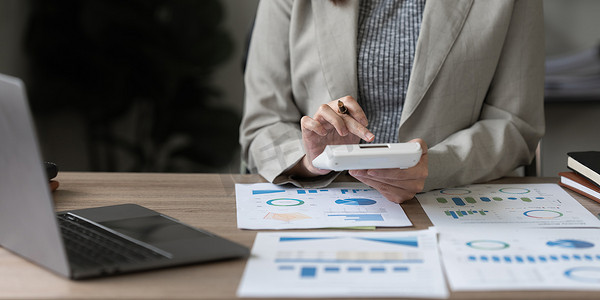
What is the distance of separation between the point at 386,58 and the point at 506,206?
46 cm

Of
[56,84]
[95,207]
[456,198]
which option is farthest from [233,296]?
[56,84]

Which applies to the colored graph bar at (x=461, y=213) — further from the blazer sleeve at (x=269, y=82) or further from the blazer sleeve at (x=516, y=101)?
the blazer sleeve at (x=269, y=82)

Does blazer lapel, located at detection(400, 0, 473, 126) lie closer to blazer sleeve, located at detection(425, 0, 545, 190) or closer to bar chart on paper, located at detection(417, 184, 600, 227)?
blazer sleeve, located at detection(425, 0, 545, 190)

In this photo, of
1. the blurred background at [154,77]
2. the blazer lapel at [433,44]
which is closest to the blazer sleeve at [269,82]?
the blazer lapel at [433,44]

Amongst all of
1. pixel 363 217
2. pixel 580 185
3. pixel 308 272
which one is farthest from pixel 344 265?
pixel 580 185

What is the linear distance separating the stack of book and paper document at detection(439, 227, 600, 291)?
0.18 metres

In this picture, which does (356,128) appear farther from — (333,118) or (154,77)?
(154,77)

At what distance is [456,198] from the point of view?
100cm

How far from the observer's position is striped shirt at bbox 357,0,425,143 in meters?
1.29

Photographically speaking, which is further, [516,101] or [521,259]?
[516,101]

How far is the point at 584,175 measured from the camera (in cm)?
104

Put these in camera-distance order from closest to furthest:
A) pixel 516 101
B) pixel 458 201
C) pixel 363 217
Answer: pixel 363 217, pixel 458 201, pixel 516 101

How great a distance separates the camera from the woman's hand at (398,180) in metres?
0.94

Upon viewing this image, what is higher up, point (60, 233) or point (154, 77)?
point (60, 233)
